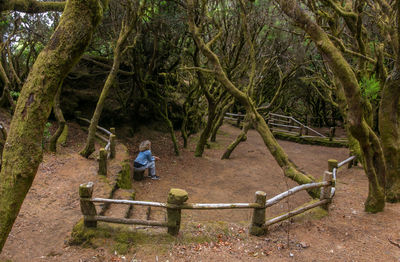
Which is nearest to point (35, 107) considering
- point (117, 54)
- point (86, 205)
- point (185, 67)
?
point (86, 205)

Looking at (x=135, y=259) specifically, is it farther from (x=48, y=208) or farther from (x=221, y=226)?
(x=48, y=208)

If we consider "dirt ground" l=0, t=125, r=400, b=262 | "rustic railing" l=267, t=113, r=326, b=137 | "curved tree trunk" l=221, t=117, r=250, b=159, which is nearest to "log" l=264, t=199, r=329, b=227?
"dirt ground" l=0, t=125, r=400, b=262

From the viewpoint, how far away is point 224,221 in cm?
678

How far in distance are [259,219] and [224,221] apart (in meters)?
1.51

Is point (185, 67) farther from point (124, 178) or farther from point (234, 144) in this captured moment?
point (234, 144)

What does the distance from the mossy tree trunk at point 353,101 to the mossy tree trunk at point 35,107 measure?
403cm

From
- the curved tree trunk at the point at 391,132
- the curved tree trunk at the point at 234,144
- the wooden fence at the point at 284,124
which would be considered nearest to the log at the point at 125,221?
the curved tree trunk at the point at 391,132

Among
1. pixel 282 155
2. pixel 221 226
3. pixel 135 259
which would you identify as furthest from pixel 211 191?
pixel 135 259

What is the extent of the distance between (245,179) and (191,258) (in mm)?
6992

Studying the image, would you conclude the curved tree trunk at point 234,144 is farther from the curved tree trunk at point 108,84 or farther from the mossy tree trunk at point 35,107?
the mossy tree trunk at point 35,107

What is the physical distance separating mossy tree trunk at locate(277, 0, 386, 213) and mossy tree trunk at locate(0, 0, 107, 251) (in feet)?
13.2

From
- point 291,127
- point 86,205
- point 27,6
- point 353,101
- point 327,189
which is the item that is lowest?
point 86,205

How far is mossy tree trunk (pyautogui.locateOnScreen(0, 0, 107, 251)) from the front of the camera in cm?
275

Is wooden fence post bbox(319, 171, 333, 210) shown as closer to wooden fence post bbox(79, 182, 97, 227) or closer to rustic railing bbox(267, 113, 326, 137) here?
wooden fence post bbox(79, 182, 97, 227)
